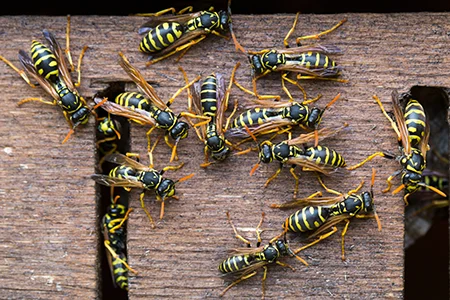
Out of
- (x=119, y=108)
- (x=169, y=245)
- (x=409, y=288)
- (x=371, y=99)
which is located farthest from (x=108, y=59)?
(x=409, y=288)

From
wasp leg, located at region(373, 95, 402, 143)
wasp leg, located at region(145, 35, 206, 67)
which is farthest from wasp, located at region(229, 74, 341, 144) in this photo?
wasp leg, located at region(145, 35, 206, 67)

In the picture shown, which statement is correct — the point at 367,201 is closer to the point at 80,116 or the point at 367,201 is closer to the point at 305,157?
the point at 305,157

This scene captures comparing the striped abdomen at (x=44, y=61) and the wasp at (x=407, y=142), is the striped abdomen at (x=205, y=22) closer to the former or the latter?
the striped abdomen at (x=44, y=61)

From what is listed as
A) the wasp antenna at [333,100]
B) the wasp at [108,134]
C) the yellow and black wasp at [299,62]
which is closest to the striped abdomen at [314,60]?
the yellow and black wasp at [299,62]

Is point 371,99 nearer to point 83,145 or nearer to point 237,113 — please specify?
point 237,113

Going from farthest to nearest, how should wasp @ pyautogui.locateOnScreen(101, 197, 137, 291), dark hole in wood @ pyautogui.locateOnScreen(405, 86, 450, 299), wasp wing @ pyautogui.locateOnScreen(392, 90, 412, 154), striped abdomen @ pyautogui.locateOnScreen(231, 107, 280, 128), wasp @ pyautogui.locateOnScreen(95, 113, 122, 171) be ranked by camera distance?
dark hole in wood @ pyautogui.locateOnScreen(405, 86, 450, 299)
wasp @ pyautogui.locateOnScreen(101, 197, 137, 291)
wasp @ pyautogui.locateOnScreen(95, 113, 122, 171)
striped abdomen @ pyautogui.locateOnScreen(231, 107, 280, 128)
wasp wing @ pyautogui.locateOnScreen(392, 90, 412, 154)

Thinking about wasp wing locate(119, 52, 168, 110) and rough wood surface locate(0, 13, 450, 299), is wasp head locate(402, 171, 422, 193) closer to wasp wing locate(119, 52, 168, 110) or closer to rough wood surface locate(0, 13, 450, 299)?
rough wood surface locate(0, 13, 450, 299)
